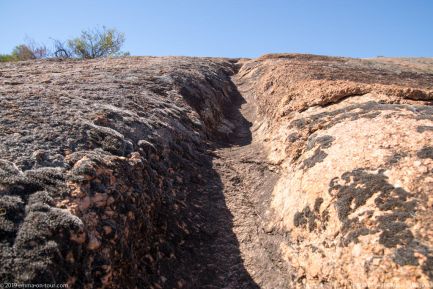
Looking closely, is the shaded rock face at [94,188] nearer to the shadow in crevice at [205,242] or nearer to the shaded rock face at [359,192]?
the shadow in crevice at [205,242]

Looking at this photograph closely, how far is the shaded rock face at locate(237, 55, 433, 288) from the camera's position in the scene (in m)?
4.41

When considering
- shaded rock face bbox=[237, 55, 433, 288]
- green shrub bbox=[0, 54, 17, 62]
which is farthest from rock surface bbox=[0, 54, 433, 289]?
green shrub bbox=[0, 54, 17, 62]

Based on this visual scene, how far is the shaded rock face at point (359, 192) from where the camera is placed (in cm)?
441

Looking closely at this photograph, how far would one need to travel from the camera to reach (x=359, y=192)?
5.48 metres

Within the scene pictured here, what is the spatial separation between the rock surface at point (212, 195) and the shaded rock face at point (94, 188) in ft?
0.08

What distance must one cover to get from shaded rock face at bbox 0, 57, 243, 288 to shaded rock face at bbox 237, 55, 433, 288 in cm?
197

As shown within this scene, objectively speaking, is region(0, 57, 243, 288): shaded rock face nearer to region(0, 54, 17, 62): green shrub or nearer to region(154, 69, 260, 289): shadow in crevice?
region(154, 69, 260, 289): shadow in crevice

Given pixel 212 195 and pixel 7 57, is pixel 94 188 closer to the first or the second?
pixel 212 195

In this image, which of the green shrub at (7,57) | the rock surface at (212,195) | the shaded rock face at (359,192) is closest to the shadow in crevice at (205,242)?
the rock surface at (212,195)

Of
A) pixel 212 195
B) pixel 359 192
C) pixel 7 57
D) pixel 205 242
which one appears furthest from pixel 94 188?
pixel 7 57

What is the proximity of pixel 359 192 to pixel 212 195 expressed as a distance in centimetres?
368

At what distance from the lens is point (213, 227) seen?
23.1 feet

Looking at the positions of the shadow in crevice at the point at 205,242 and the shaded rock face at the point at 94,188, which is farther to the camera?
the shadow in crevice at the point at 205,242

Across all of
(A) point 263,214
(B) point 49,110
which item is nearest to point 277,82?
(A) point 263,214
